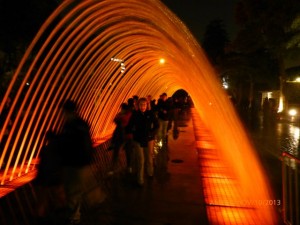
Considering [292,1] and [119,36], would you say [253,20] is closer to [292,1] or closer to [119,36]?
[292,1]

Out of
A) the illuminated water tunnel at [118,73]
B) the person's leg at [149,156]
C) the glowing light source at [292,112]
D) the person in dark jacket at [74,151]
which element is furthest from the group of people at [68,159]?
the glowing light source at [292,112]

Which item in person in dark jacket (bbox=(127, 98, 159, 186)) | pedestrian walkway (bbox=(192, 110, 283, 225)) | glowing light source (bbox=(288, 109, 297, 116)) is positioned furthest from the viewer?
glowing light source (bbox=(288, 109, 297, 116))

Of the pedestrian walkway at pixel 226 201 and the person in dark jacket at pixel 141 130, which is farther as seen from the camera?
the person in dark jacket at pixel 141 130

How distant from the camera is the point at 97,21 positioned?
9.30 metres

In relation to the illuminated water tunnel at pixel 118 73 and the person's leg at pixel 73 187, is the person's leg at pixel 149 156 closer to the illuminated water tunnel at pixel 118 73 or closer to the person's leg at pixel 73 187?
the illuminated water tunnel at pixel 118 73

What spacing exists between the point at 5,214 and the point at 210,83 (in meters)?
5.16

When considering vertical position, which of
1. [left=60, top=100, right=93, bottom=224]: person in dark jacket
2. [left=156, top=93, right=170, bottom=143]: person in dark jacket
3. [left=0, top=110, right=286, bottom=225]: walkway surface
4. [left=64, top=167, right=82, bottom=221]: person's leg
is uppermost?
[left=156, top=93, right=170, bottom=143]: person in dark jacket

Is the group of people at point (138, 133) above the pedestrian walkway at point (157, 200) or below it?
above

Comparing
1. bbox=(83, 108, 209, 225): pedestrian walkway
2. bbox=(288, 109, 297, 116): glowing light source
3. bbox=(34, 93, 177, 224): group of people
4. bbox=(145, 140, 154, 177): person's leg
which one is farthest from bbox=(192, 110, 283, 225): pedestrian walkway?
bbox=(288, 109, 297, 116): glowing light source

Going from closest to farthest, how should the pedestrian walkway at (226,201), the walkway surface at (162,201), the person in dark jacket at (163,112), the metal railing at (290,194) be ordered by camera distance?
the metal railing at (290,194) → the walkway surface at (162,201) → the pedestrian walkway at (226,201) → the person in dark jacket at (163,112)

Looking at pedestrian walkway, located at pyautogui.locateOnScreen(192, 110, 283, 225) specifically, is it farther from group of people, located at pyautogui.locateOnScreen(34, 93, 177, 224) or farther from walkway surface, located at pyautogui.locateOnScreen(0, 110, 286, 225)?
group of people, located at pyautogui.locateOnScreen(34, 93, 177, 224)

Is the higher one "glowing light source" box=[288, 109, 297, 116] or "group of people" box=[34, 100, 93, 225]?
"glowing light source" box=[288, 109, 297, 116]

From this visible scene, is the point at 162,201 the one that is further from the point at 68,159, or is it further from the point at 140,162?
the point at 68,159

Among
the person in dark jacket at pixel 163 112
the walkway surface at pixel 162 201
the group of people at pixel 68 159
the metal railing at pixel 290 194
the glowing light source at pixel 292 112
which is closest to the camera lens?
the group of people at pixel 68 159
